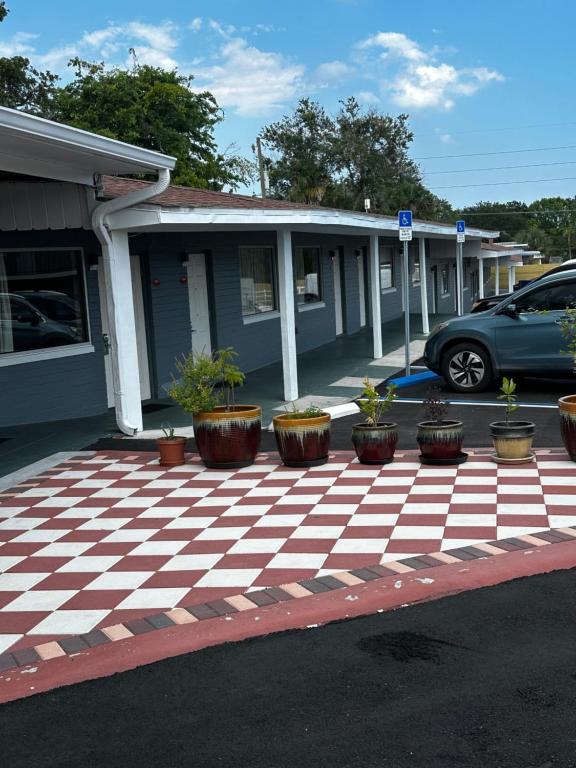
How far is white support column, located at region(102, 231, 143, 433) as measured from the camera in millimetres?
10430

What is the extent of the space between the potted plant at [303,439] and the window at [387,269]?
55.7 ft

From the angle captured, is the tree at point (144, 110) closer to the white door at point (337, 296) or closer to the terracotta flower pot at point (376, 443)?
the white door at point (337, 296)

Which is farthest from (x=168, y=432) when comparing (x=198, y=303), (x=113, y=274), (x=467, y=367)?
(x=467, y=367)

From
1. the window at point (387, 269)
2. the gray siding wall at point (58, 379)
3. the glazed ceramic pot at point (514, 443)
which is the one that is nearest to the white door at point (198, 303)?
the gray siding wall at point (58, 379)

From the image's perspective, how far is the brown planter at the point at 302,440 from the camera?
8.73 metres

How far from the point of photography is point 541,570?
552cm

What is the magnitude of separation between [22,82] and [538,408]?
2932 cm

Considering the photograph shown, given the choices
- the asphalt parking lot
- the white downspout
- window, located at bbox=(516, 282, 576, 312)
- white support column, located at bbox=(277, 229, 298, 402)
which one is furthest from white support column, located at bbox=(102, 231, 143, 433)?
the asphalt parking lot

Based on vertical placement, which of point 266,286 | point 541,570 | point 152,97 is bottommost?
point 541,570

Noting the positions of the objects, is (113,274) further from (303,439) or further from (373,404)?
(373,404)

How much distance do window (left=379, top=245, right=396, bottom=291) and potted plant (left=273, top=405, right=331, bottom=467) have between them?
1697cm

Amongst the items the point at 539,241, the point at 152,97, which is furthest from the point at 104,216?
the point at 539,241

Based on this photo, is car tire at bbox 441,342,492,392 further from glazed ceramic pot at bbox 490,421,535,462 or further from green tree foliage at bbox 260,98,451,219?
green tree foliage at bbox 260,98,451,219

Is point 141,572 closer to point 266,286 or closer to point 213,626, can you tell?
point 213,626
